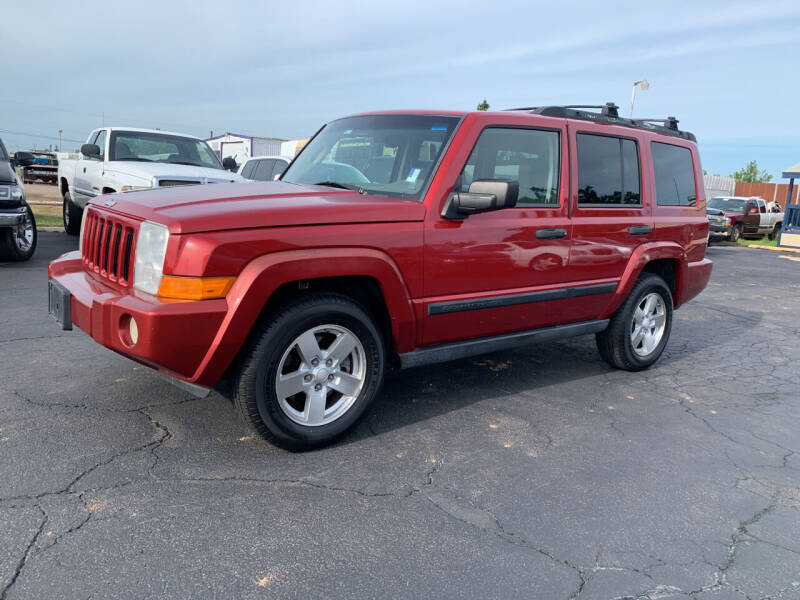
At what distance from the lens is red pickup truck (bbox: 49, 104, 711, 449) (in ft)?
9.80

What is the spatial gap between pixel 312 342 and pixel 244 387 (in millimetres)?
410

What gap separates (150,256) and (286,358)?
0.82 meters

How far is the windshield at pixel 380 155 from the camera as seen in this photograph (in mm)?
3811

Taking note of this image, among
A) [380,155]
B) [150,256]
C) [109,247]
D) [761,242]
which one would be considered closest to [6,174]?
[109,247]

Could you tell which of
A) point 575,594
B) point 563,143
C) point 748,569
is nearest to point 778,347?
point 563,143

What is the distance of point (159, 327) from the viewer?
2.86 m

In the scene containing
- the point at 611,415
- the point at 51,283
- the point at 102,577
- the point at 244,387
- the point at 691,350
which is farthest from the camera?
the point at 691,350

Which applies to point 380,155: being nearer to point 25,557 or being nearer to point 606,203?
point 606,203

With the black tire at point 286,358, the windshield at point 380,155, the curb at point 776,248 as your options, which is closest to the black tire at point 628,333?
the windshield at point 380,155

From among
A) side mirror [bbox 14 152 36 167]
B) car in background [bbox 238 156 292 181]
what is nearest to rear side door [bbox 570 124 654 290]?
side mirror [bbox 14 152 36 167]

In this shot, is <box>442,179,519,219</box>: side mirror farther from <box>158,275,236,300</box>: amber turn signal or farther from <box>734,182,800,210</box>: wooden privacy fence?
<box>734,182,800,210</box>: wooden privacy fence

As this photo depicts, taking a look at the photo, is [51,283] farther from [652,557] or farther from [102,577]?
[652,557]

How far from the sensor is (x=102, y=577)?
7.43 feet

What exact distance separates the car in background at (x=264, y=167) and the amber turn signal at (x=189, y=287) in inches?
395
